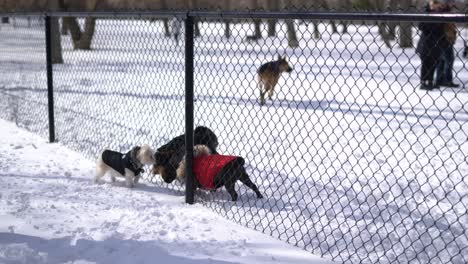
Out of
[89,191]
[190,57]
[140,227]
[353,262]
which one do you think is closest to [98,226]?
[140,227]

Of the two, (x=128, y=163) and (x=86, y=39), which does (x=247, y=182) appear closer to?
(x=128, y=163)

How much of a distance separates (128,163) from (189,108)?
105 centimetres

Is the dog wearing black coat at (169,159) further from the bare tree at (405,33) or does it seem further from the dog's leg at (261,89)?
the dog's leg at (261,89)

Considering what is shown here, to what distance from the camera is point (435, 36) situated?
8.94 m

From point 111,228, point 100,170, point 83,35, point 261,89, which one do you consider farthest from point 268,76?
point 83,35

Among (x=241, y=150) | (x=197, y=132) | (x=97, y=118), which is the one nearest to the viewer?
(x=197, y=132)

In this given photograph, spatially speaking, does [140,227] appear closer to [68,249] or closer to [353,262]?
[68,249]

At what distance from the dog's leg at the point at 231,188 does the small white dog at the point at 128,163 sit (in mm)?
874

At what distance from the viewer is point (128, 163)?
181 inches

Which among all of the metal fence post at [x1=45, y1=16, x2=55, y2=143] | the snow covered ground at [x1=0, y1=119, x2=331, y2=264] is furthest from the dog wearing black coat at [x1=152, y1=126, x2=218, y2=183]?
the metal fence post at [x1=45, y1=16, x2=55, y2=143]

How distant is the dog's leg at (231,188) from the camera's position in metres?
4.10

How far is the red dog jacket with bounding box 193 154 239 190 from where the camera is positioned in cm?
396

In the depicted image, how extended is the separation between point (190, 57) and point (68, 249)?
1644 mm

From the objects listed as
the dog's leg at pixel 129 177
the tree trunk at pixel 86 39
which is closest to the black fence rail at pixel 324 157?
the dog's leg at pixel 129 177
